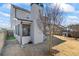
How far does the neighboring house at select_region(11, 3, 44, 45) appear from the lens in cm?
256

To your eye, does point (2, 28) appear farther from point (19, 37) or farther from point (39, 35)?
point (39, 35)

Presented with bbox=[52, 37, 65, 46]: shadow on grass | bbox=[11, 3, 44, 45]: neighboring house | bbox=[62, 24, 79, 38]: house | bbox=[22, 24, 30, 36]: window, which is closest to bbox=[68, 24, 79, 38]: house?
bbox=[62, 24, 79, 38]: house

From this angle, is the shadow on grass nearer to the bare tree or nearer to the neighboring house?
the bare tree

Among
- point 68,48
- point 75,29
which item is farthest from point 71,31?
point 68,48

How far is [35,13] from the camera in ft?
8.46

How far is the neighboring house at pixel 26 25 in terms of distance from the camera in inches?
101

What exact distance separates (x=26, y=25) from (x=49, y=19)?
0.41 metres

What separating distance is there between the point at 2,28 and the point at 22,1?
23.1 inches

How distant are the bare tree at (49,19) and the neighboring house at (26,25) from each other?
73mm

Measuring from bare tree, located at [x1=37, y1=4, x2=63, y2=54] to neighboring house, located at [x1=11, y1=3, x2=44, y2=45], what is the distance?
0.07 meters

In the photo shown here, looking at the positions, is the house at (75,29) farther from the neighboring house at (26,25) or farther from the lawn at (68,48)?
the neighboring house at (26,25)

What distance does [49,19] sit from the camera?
8.50 feet

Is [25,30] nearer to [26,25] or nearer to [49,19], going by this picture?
[26,25]

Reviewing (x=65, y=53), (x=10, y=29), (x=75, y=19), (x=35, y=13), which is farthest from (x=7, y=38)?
(x=75, y=19)
